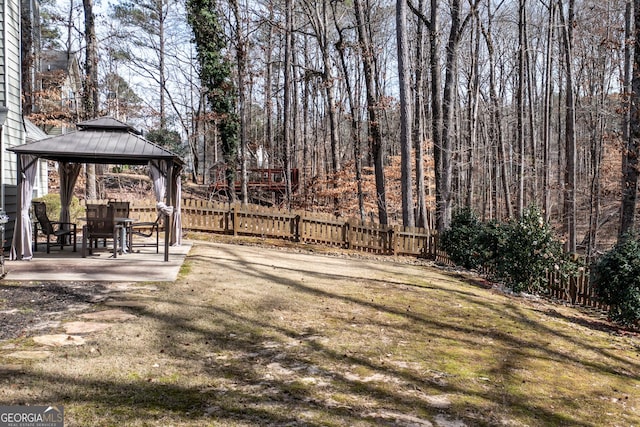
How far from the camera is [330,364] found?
4.43 m

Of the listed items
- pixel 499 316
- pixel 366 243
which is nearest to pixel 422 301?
pixel 499 316

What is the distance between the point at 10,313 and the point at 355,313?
423 centimetres

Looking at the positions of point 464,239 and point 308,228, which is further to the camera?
point 308,228

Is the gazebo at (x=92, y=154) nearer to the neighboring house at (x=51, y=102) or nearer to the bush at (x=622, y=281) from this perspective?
the bush at (x=622, y=281)

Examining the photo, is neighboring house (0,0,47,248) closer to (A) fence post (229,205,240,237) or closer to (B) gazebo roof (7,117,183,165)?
(B) gazebo roof (7,117,183,165)

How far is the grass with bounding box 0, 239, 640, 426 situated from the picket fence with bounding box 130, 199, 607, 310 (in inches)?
255

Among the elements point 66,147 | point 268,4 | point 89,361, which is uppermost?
point 268,4

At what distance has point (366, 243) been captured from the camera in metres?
14.5

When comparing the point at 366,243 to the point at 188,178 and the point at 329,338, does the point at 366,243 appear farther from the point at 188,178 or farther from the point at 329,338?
the point at 188,178

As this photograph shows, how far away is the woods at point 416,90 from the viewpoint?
15.1 metres

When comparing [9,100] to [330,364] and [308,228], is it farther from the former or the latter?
[330,364]

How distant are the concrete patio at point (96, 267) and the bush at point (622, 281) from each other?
23.3ft

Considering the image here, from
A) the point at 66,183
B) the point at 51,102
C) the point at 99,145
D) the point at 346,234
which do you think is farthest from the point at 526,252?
the point at 51,102

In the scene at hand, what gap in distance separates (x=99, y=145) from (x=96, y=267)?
8.34ft
